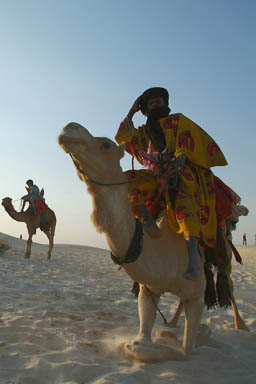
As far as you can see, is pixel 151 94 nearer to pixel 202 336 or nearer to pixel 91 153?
pixel 91 153

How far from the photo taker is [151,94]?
3031 mm

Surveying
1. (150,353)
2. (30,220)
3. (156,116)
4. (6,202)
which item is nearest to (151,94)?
(156,116)

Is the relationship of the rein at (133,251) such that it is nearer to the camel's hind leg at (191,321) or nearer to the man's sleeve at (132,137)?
the camel's hind leg at (191,321)

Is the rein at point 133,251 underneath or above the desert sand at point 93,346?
above

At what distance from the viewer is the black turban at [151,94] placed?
9.89ft

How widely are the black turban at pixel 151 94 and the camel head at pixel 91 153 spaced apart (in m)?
1.04

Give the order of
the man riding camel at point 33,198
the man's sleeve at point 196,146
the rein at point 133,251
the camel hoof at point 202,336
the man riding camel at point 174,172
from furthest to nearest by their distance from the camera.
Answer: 1. the man riding camel at point 33,198
2. the camel hoof at point 202,336
3. the man's sleeve at point 196,146
4. the man riding camel at point 174,172
5. the rein at point 133,251

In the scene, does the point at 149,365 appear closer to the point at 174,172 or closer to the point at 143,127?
the point at 174,172

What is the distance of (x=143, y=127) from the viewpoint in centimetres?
311

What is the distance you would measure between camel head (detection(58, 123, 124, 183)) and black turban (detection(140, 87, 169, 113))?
1037mm

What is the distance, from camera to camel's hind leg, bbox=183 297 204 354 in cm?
253

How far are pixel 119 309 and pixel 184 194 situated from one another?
7.60ft

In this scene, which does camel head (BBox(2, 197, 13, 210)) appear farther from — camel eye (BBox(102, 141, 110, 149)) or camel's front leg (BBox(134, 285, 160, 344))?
camel eye (BBox(102, 141, 110, 149))

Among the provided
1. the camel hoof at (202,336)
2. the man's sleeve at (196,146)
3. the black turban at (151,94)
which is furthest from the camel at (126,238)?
the black turban at (151,94)
